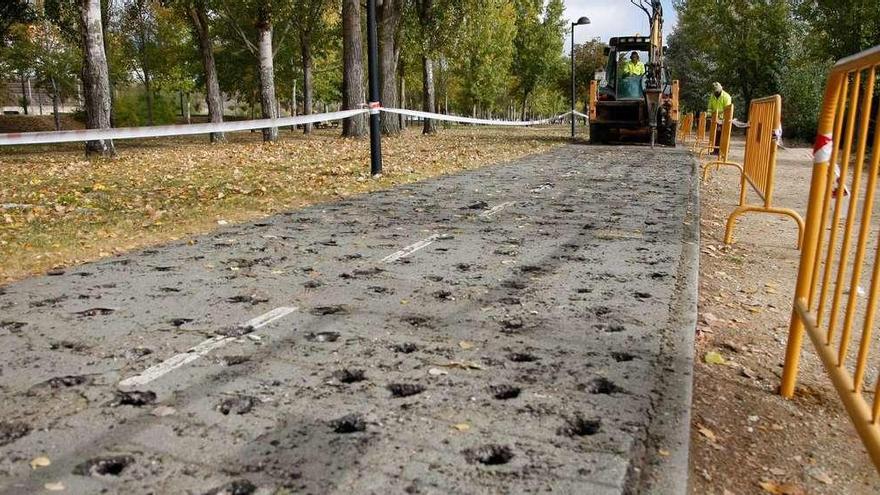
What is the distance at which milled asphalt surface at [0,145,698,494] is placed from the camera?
7.38ft

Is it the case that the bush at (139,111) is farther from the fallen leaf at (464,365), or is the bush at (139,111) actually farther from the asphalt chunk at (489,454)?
the asphalt chunk at (489,454)

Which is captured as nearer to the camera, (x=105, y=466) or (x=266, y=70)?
(x=105, y=466)

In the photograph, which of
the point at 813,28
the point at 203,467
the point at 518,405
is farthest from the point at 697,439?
the point at 813,28

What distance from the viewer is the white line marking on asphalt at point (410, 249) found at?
5188 millimetres

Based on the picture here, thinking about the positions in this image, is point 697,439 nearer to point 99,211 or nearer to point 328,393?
point 328,393

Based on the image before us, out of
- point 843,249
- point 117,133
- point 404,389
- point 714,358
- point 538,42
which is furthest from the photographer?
point 538,42

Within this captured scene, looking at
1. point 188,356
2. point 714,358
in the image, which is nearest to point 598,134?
Result: point 714,358

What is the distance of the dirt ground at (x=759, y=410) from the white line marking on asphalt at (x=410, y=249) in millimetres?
2189

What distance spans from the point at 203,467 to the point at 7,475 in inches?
24.1

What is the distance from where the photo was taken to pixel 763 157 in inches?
261

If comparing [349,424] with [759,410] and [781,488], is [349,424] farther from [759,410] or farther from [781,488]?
[759,410]

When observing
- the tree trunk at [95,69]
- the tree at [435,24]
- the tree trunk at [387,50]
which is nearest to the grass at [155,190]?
the tree trunk at [95,69]

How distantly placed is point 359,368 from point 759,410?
5.81 ft

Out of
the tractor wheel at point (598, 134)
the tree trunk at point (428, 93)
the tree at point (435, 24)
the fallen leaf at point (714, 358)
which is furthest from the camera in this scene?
the tree trunk at point (428, 93)
